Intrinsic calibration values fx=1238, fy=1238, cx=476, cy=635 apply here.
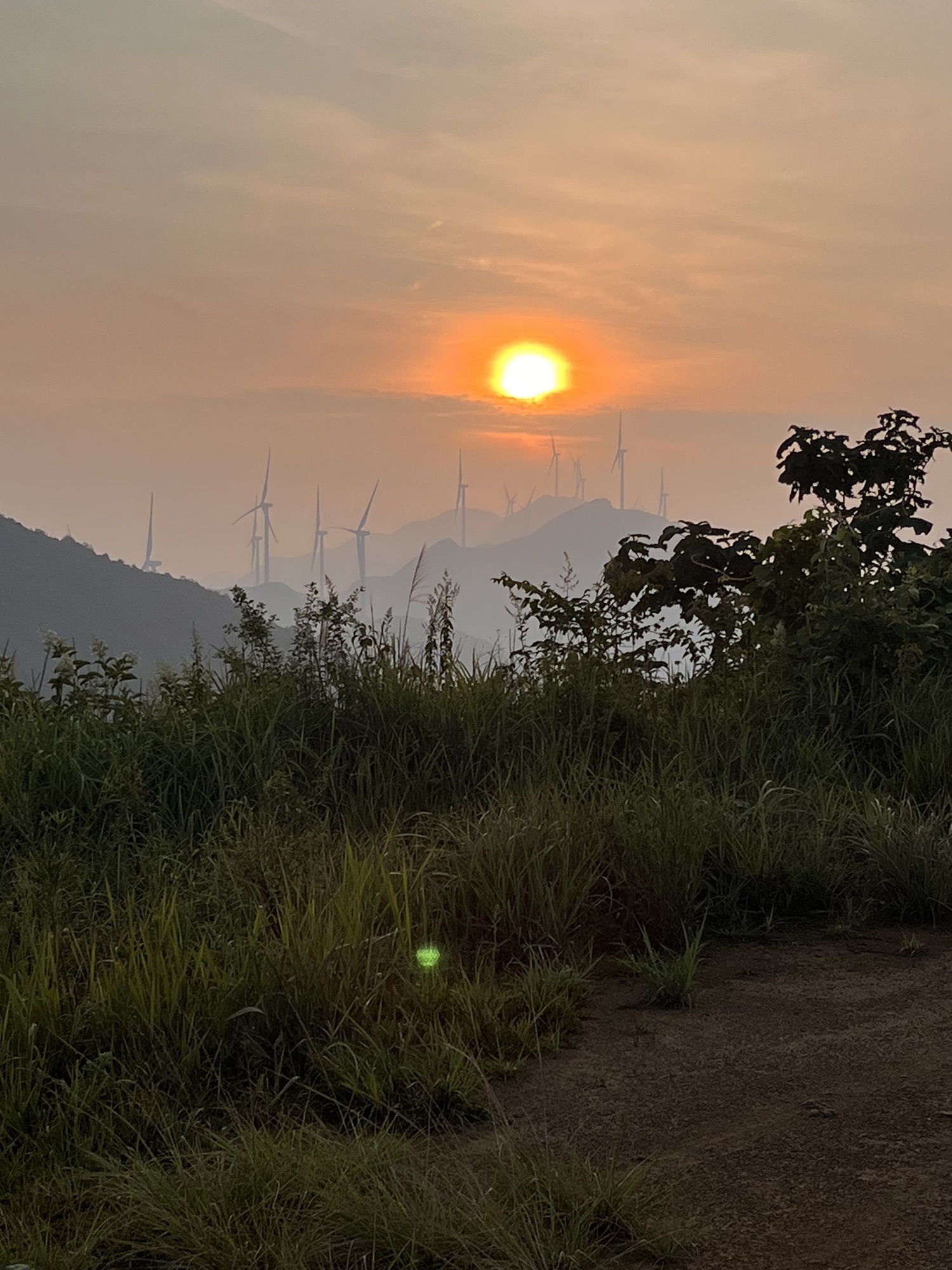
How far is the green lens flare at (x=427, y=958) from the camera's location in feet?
13.0

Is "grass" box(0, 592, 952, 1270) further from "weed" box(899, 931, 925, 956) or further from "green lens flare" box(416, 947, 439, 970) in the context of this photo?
"weed" box(899, 931, 925, 956)

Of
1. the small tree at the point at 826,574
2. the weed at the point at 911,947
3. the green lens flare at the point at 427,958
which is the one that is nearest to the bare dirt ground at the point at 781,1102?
the weed at the point at 911,947

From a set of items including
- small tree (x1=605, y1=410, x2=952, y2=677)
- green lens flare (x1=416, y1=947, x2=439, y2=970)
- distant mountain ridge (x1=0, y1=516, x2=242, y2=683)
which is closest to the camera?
green lens flare (x1=416, y1=947, x2=439, y2=970)

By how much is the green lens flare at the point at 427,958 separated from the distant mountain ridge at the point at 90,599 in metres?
81.3

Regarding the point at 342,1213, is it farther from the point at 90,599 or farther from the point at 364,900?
the point at 90,599

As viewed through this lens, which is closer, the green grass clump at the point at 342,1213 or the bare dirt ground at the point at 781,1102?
the green grass clump at the point at 342,1213

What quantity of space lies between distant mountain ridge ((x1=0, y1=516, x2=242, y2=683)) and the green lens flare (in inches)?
3199

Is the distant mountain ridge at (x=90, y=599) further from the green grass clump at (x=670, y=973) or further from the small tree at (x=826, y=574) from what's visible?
the green grass clump at (x=670, y=973)

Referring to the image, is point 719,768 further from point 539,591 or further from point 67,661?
point 67,661

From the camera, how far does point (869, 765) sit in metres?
6.30

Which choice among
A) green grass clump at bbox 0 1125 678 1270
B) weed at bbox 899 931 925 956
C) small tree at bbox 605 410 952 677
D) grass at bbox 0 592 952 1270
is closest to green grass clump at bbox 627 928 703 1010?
grass at bbox 0 592 952 1270

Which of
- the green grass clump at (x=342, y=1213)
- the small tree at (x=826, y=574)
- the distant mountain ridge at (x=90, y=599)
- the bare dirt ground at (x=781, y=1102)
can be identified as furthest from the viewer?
the distant mountain ridge at (x=90, y=599)

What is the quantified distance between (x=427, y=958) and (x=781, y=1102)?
1.25 meters

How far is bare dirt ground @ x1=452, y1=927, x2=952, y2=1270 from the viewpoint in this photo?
102 inches
